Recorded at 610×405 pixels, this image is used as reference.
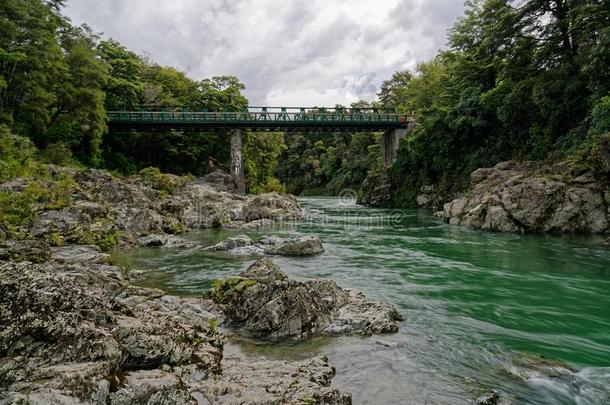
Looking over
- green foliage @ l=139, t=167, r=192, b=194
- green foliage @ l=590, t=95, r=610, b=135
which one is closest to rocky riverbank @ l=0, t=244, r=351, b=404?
green foliage @ l=590, t=95, r=610, b=135

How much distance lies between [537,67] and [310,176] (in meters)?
70.1

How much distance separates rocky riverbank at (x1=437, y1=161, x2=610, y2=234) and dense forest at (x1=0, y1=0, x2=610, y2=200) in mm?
2759

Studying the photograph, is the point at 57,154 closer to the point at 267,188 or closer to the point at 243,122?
the point at 243,122

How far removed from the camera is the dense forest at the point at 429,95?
24.4 meters

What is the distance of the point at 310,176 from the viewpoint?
314ft

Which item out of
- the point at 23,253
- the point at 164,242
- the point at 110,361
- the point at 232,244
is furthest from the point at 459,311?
the point at 164,242

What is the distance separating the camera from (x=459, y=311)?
332 inches

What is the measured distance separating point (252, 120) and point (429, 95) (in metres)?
21.0

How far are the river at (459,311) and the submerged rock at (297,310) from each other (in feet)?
1.15

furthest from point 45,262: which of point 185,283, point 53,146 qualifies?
point 53,146

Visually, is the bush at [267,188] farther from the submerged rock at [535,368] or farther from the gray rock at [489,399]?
the gray rock at [489,399]

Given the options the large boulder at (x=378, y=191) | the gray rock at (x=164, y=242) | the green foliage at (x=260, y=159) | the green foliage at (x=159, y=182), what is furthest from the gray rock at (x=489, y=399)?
the green foliage at (x=260, y=159)

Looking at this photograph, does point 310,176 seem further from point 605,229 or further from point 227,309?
point 227,309

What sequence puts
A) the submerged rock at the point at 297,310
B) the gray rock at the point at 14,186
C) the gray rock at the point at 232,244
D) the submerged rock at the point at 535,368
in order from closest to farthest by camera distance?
the submerged rock at the point at 535,368 → the submerged rock at the point at 297,310 → the gray rock at the point at 232,244 → the gray rock at the point at 14,186
